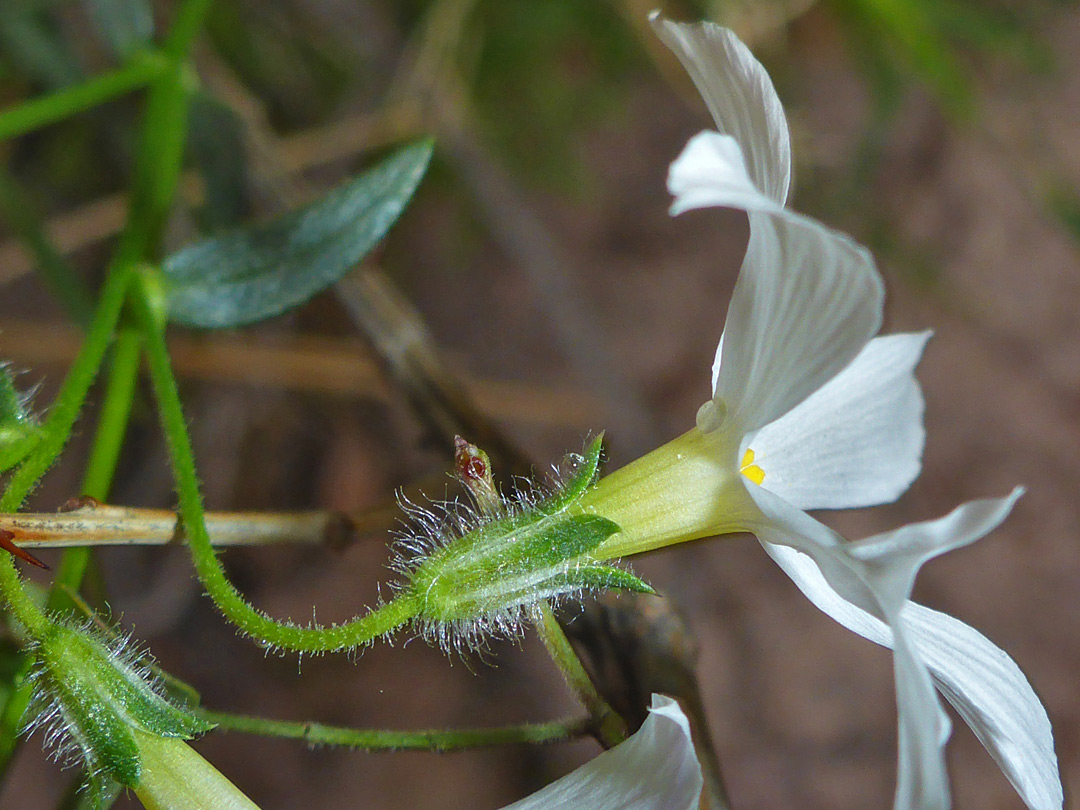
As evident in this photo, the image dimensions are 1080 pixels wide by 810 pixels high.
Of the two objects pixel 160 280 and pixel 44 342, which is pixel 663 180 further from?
pixel 160 280

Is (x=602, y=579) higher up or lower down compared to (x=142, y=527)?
lower down

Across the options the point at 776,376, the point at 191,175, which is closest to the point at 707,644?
the point at 191,175

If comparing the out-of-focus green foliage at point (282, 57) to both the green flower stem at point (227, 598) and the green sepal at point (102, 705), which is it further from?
the green sepal at point (102, 705)

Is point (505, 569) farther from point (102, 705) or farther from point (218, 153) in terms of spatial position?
point (218, 153)

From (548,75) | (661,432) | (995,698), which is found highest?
(548,75)

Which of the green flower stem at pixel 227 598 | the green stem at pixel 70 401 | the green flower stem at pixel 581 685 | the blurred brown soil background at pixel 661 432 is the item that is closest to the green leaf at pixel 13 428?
the green stem at pixel 70 401

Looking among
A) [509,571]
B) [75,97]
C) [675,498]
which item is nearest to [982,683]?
[675,498]
